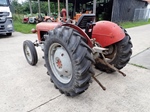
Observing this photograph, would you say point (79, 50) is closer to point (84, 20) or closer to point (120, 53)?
point (84, 20)

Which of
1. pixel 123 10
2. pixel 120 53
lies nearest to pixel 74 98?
pixel 120 53

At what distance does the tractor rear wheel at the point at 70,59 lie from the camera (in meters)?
1.78

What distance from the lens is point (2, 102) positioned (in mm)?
2104

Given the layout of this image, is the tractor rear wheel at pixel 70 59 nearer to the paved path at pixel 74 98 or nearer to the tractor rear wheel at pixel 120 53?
the paved path at pixel 74 98

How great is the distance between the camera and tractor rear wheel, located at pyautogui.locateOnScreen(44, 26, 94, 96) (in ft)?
5.85

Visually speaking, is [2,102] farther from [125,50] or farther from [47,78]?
[125,50]

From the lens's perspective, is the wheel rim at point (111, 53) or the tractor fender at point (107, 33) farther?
the wheel rim at point (111, 53)

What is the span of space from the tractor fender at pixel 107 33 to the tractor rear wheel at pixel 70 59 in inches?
31.2

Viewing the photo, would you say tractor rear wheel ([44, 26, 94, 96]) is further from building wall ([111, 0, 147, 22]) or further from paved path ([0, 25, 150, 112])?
building wall ([111, 0, 147, 22])

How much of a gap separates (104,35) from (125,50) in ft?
1.64

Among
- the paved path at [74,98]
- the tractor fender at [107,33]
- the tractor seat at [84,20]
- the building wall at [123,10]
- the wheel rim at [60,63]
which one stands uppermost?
the building wall at [123,10]

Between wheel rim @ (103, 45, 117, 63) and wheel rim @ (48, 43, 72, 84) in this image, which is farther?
wheel rim @ (103, 45, 117, 63)

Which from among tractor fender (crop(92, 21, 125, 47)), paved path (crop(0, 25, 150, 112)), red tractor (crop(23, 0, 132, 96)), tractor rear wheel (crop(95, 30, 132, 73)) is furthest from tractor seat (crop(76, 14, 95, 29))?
paved path (crop(0, 25, 150, 112))

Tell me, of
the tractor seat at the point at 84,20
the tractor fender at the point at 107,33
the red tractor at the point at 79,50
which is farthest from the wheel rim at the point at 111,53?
the tractor seat at the point at 84,20
